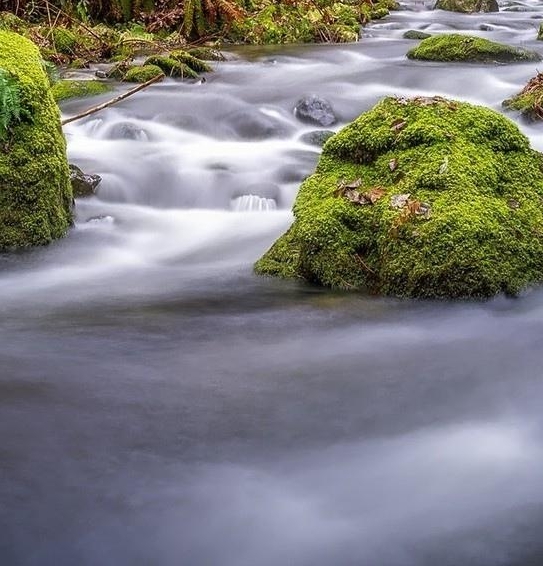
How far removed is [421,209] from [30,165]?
2575 millimetres

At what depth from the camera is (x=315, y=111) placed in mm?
8883

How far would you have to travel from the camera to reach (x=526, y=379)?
3734mm

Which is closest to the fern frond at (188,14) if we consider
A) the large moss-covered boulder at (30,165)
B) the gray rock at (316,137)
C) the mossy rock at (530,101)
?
Result: the gray rock at (316,137)

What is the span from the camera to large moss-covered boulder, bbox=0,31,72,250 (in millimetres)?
5414

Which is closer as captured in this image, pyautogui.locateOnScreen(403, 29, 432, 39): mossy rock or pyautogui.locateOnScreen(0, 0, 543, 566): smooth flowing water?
pyautogui.locateOnScreen(0, 0, 543, 566): smooth flowing water

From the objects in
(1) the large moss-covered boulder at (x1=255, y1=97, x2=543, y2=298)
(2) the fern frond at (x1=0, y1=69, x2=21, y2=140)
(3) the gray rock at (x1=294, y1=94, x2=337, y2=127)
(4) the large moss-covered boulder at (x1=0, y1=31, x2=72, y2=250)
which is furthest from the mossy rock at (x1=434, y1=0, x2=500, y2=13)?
(2) the fern frond at (x1=0, y1=69, x2=21, y2=140)

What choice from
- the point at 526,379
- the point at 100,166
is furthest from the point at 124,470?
the point at 100,166

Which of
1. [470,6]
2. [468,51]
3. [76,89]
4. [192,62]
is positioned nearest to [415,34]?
[468,51]

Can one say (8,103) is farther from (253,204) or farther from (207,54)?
(207,54)

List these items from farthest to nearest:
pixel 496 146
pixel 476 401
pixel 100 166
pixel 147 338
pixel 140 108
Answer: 1. pixel 140 108
2. pixel 100 166
3. pixel 496 146
4. pixel 147 338
5. pixel 476 401

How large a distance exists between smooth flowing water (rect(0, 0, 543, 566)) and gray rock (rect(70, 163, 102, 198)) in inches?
8.5

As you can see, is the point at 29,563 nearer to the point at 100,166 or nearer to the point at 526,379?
the point at 526,379

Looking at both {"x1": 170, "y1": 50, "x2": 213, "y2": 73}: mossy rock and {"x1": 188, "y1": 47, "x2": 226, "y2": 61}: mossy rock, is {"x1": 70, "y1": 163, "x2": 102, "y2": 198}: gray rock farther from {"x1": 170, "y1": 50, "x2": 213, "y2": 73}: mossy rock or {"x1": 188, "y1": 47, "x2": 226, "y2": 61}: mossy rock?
{"x1": 188, "y1": 47, "x2": 226, "y2": 61}: mossy rock

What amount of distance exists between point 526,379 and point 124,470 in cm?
188
